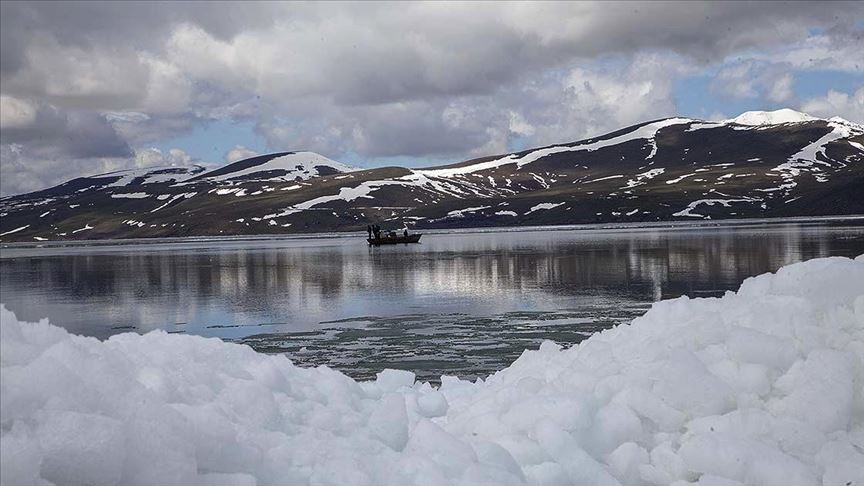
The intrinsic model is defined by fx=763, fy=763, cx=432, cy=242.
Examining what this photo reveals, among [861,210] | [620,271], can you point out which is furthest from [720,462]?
[861,210]

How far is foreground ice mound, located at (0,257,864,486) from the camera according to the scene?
5.84 m

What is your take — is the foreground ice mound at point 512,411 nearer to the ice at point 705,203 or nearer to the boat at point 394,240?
the boat at point 394,240

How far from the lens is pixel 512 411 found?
840 cm

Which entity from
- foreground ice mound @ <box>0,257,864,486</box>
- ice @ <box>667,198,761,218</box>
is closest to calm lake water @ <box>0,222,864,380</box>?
foreground ice mound @ <box>0,257,864,486</box>

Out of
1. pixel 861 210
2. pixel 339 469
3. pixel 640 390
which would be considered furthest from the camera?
pixel 861 210

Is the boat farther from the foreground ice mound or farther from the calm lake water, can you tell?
the foreground ice mound

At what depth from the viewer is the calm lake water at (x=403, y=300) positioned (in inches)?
838

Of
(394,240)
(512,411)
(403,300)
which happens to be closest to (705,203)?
(394,240)

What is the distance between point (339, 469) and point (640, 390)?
3.31 metres

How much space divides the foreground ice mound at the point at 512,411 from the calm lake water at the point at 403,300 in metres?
7.85

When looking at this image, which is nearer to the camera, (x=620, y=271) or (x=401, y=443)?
(x=401, y=443)

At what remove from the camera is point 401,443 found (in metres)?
8.20

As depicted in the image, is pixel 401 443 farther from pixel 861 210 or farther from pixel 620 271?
pixel 861 210

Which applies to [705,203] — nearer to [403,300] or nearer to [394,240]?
[394,240]
